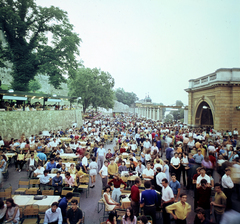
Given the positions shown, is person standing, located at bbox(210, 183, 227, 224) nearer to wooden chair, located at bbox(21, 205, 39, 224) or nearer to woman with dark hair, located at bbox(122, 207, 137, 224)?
woman with dark hair, located at bbox(122, 207, 137, 224)

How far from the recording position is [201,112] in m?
21.6

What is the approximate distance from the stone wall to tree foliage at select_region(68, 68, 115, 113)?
14.6 metres

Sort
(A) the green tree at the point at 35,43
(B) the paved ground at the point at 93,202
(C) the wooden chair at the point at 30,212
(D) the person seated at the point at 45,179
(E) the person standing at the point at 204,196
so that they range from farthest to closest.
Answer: (A) the green tree at the point at 35,43
(D) the person seated at the point at 45,179
(B) the paved ground at the point at 93,202
(E) the person standing at the point at 204,196
(C) the wooden chair at the point at 30,212

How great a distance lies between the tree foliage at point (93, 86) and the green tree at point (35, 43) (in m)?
13.7

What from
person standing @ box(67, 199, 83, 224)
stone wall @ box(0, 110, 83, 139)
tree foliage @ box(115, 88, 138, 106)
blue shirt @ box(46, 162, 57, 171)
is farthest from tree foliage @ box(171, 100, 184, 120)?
person standing @ box(67, 199, 83, 224)

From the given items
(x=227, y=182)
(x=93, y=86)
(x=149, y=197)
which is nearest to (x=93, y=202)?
(x=149, y=197)

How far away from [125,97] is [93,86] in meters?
53.3

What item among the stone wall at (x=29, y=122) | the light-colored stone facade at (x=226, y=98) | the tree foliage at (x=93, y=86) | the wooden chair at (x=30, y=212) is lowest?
the wooden chair at (x=30, y=212)

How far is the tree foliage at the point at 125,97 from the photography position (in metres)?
89.3

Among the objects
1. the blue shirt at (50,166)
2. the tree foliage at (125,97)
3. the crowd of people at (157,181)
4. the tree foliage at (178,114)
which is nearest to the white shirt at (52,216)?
the crowd of people at (157,181)

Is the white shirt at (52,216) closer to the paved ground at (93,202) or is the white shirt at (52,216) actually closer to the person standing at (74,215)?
the person standing at (74,215)

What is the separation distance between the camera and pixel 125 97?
299 ft

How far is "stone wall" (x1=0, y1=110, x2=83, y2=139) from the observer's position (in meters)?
13.6

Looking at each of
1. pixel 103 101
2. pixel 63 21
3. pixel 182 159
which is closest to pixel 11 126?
pixel 182 159
